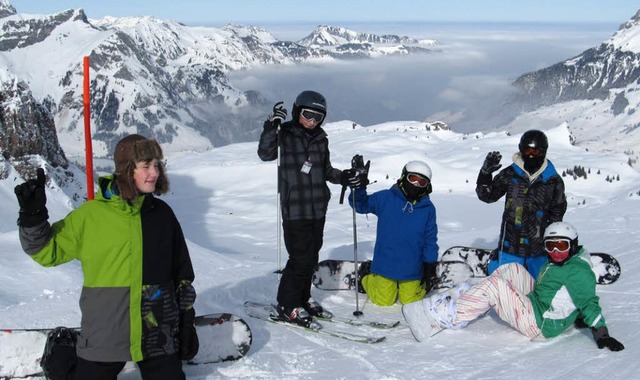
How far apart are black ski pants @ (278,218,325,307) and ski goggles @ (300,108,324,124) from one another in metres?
0.97

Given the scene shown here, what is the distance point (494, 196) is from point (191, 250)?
18.0 feet

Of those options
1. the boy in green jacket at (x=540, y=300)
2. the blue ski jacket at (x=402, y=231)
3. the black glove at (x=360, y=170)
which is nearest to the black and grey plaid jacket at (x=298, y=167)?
the black glove at (x=360, y=170)

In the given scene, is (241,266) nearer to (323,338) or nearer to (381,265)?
(381,265)

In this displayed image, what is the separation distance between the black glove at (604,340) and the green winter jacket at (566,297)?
54 millimetres

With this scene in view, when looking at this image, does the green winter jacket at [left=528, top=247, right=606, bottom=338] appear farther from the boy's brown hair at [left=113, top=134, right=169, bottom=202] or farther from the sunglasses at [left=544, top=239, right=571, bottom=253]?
the boy's brown hair at [left=113, top=134, right=169, bottom=202]

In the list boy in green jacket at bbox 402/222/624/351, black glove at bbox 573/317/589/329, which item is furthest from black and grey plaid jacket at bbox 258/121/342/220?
black glove at bbox 573/317/589/329

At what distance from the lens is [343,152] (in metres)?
50.9

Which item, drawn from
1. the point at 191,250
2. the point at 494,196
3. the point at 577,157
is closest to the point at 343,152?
the point at 577,157

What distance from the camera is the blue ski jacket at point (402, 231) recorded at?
20.9 feet

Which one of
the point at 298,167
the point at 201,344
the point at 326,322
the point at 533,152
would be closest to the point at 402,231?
the point at 326,322

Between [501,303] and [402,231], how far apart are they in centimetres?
145

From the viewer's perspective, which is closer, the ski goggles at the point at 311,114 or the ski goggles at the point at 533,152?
the ski goggles at the point at 311,114

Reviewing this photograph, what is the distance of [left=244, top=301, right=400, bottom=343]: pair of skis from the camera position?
5488 millimetres

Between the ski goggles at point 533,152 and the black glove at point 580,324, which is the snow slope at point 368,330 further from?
the ski goggles at point 533,152
